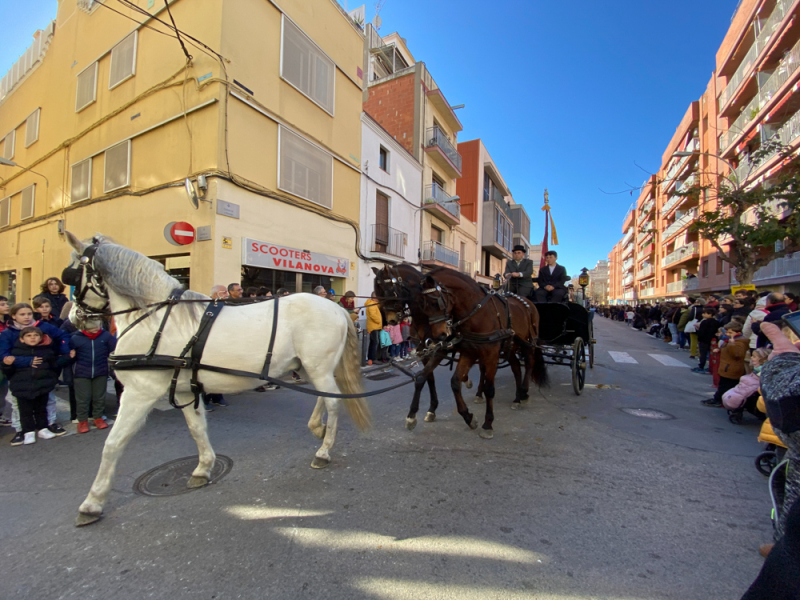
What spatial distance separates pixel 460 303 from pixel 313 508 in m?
2.56

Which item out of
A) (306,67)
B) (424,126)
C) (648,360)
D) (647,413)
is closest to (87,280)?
(647,413)

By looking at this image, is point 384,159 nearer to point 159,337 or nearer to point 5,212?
point 159,337

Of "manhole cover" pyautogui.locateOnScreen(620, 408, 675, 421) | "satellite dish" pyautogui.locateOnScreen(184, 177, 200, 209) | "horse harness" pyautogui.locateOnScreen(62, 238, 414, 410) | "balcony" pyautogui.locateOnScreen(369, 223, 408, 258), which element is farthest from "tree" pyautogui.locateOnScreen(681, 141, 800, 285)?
"satellite dish" pyautogui.locateOnScreen(184, 177, 200, 209)

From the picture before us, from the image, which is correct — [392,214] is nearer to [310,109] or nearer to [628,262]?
[310,109]

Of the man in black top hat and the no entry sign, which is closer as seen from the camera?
the man in black top hat

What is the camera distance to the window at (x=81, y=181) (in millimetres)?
11047

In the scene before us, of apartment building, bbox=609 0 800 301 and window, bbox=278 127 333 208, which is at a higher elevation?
apartment building, bbox=609 0 800 301

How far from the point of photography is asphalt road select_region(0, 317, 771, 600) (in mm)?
1973

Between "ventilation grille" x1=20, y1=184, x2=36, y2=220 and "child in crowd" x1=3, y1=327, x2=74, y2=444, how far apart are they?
14.6 m

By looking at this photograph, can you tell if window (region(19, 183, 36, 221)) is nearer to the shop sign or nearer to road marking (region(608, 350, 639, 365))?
the shop sign

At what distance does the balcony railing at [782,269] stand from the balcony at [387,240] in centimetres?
1596

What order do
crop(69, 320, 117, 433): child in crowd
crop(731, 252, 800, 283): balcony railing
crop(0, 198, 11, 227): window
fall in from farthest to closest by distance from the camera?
crop(731, 252, 800, 283): balcony railing < crop(0, 198, 11, 227): window < crop(69, 320, 117, 433): child in crowd

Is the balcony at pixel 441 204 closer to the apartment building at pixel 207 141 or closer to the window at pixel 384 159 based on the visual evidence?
the window at pixel 384 159

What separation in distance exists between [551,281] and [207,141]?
8322 mm
